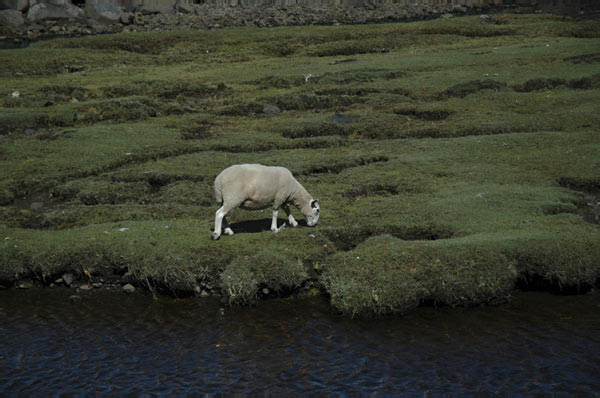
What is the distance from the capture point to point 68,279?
20.3m

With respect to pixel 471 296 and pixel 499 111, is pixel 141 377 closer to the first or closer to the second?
pixel 471 296

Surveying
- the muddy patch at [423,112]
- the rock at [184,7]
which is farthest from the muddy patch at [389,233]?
the rock at [184,7]

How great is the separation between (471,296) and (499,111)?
1042 inches

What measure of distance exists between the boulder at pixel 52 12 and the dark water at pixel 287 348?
90857 millimetres

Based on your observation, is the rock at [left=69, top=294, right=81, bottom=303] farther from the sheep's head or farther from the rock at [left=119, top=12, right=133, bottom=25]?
the rock at [left=119, top=12, right=133, bottom=25]

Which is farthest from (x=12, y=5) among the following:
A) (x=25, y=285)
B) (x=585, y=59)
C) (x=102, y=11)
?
(x=25, y=285)

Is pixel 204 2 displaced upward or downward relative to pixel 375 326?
upward

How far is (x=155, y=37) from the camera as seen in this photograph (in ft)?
Result: 287

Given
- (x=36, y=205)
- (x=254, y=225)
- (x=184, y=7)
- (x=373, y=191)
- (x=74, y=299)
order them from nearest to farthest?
(x=74, y=299)
(x=254, y=225)
(x=36, y=205)
(x=373, y=191)
(x=184, y=7)

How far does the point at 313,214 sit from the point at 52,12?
9179 centimetres

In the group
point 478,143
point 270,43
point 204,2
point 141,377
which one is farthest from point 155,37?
point 141,377

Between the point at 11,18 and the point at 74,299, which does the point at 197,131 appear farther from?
the point at 11,18

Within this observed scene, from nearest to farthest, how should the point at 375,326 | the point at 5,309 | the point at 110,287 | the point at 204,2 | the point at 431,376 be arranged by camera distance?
1. the point at 431,376
2. the point at 375,326
3. the point at 5,309
4. the point at 110,287
5. the point at 204,2

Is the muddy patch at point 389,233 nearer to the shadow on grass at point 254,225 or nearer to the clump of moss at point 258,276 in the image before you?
the shadow on grass at point 254,225
